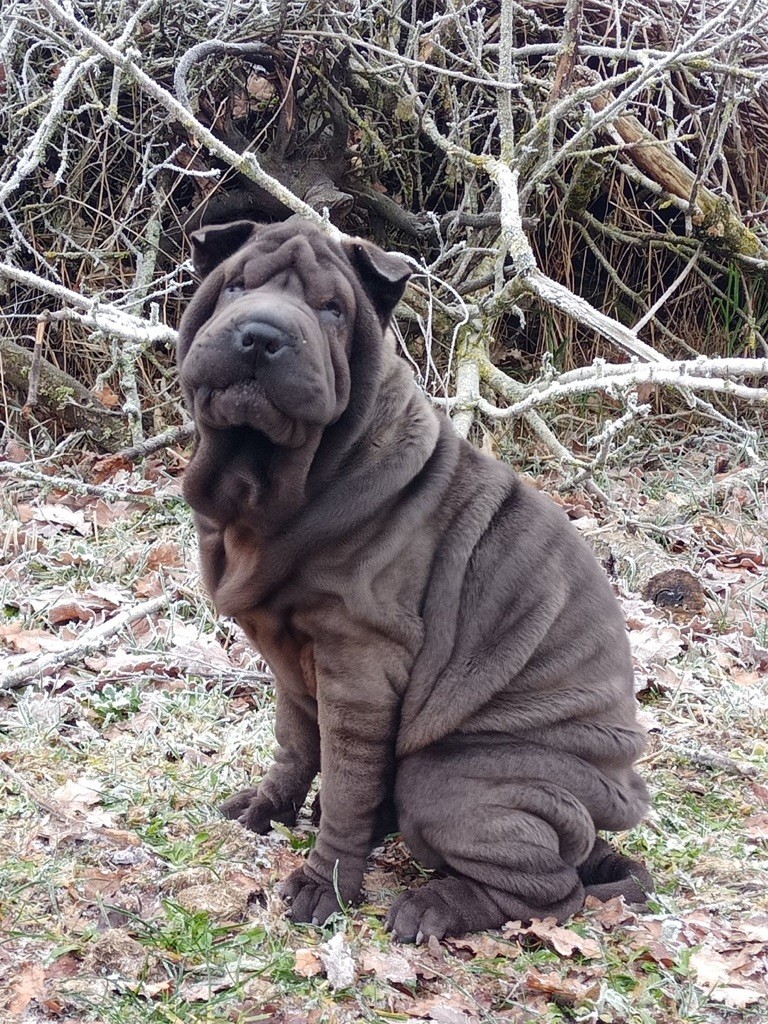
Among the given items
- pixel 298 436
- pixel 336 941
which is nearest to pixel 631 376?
pixel 298 436

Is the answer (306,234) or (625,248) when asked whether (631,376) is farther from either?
(625,248)

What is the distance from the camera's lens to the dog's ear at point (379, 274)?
123 inches

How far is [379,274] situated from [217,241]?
0.51 meters

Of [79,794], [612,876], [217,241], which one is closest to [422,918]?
[612,876]

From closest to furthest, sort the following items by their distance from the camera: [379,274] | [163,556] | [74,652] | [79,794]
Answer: [379,274] → [79,794] → [74,652] → [163,556]

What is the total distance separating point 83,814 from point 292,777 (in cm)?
69

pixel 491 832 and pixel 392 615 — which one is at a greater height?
pixel 392 615

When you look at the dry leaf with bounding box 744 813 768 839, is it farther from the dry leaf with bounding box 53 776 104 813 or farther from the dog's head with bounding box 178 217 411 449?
the dry leaf with bounding box 53 776 104 813

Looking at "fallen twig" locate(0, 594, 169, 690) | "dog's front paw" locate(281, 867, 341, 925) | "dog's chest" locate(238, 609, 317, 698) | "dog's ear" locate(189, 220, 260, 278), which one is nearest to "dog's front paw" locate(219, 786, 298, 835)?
"dog's front paw" locate(281, 867, 341, 925)

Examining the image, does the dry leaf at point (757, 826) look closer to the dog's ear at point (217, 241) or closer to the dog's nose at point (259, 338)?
the dog's nose at point (259, 338)

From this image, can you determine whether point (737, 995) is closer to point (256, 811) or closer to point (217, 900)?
point (217, 900)

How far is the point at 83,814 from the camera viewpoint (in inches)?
136

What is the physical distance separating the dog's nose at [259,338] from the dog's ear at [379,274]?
1.61 feet

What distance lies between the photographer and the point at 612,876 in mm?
3328
